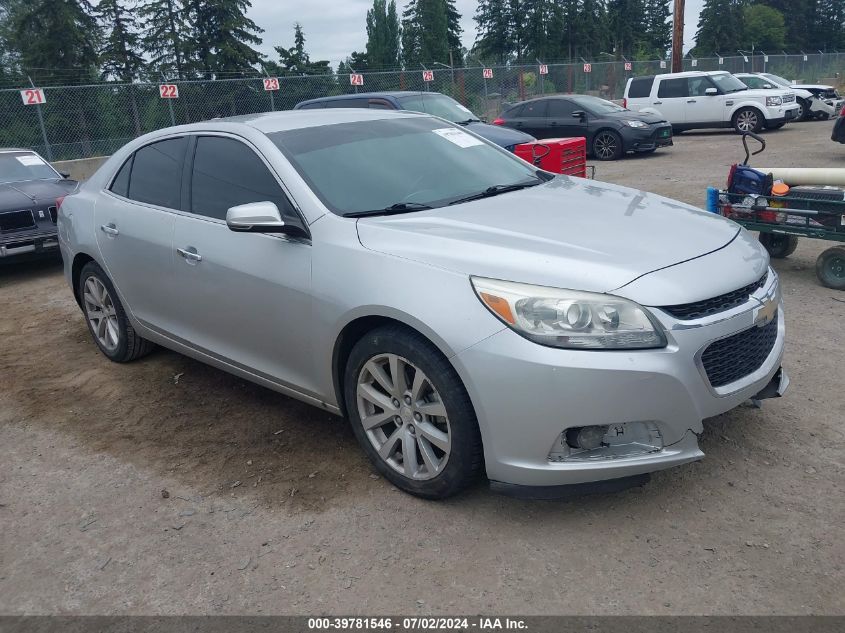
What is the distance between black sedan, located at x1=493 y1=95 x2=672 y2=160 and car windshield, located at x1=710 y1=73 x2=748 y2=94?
3789mm

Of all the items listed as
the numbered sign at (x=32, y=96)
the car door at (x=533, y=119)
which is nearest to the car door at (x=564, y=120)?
the car door at (x=533, y=119)

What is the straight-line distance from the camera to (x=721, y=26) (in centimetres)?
7500

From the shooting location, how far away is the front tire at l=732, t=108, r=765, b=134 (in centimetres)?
1945

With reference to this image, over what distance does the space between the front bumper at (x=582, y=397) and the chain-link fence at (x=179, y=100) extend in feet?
52.6

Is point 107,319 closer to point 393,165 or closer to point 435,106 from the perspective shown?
point 393,165

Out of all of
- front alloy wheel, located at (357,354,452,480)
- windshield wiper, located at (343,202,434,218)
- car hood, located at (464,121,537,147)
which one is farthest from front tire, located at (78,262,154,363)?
car hood, located at (464,121,537,147)

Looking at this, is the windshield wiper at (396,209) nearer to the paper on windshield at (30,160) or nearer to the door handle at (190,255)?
the door handle at (190,255)

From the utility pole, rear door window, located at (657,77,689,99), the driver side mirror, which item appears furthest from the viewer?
the utility pole

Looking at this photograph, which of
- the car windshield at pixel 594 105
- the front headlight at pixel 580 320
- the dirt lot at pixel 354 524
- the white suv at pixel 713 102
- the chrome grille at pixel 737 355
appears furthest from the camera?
the white suv at pixel 713 102

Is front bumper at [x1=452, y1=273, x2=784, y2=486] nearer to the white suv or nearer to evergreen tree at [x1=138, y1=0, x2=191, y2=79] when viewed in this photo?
the white suv

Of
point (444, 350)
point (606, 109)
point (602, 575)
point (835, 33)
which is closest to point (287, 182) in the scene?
point (444, 350)

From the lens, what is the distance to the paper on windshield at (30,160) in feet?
31.5

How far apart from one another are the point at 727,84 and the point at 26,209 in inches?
695

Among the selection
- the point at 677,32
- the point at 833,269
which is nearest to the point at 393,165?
the point at 833,269
